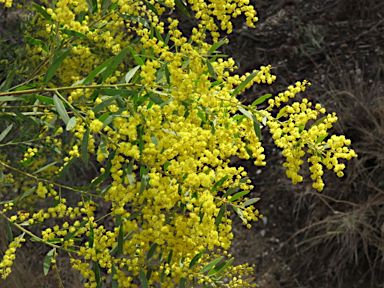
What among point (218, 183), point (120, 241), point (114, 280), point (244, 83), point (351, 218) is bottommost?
point (351, 218)

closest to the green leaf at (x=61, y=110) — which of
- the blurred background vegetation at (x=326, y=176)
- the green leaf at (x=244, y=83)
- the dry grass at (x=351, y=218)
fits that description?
the green leaf at (x=244, y=83)

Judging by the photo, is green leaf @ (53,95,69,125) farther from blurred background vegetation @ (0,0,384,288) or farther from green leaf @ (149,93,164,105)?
blurred background vegetation @ (0,0,384,288)

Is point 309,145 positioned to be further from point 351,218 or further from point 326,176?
point 326,176

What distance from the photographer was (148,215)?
1466mm

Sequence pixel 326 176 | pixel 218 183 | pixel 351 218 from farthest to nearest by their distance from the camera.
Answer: pixel 326 176 → pixel 351 218 → pixel 218 183

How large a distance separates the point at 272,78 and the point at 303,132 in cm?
24

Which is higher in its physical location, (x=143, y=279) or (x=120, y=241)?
(x=120, y=241)

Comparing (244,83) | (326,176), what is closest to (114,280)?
(244,83)

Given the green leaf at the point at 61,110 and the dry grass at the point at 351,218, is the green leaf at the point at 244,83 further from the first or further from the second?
the dry grass at the point at 351,218

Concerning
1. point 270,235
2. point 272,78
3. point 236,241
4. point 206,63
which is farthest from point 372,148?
point 206,63

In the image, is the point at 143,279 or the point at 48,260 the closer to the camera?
the point at 143,279

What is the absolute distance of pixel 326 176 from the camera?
414cm

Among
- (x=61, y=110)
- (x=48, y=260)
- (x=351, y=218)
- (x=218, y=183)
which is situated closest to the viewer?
(x=61, y=110)

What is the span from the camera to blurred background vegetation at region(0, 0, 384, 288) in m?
3.68
